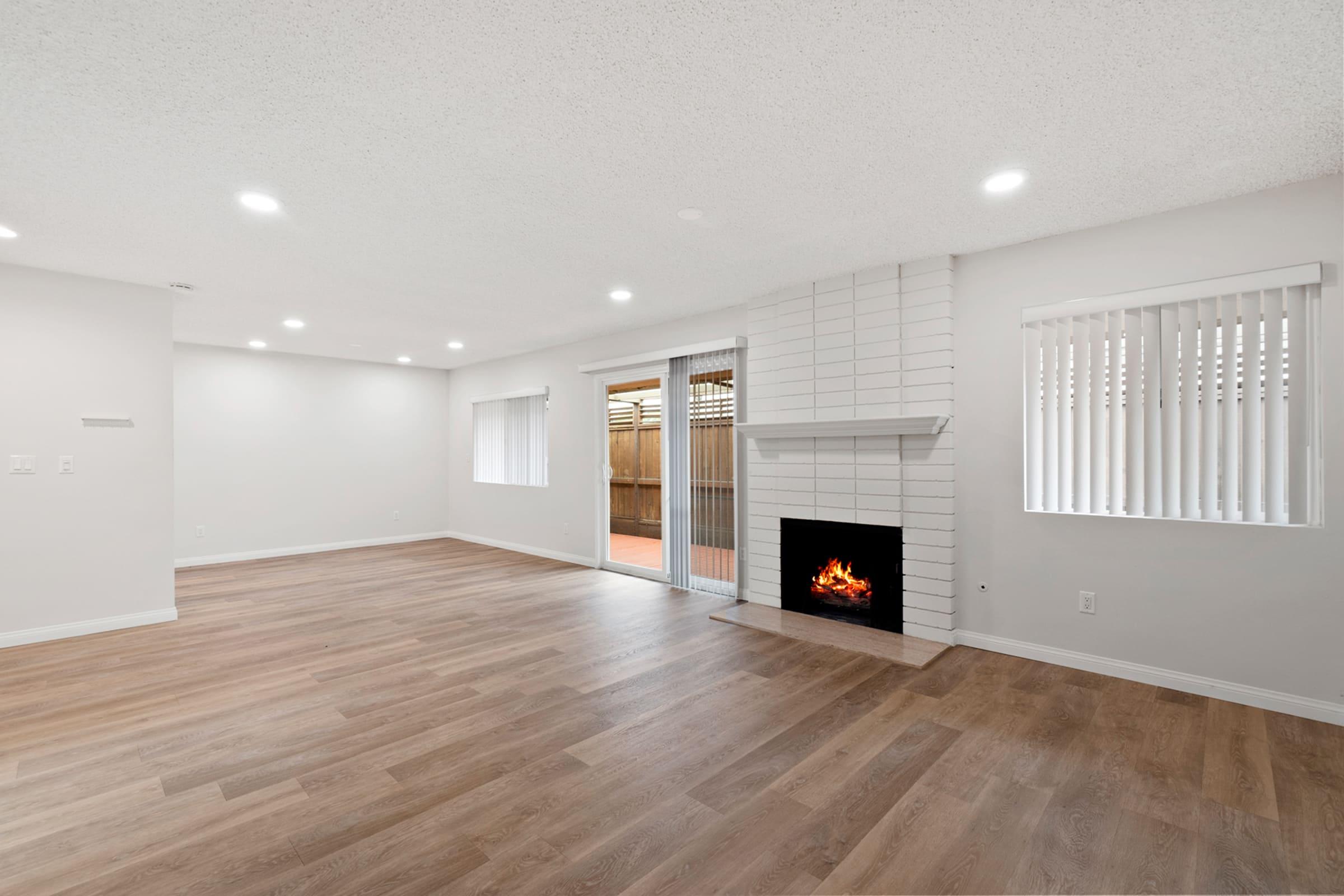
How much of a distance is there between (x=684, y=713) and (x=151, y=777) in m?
2.12

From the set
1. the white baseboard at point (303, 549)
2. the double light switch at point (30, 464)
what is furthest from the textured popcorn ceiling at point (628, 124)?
the white baseboard at point (303, 549)

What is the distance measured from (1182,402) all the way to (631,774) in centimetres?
324

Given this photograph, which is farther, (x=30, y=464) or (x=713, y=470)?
(x=713, y=470)

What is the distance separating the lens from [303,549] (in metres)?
7.54

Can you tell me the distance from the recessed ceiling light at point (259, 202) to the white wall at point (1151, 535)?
388 centimetres

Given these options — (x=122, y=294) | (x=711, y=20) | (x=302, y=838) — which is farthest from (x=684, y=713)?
(x=122, y=294)

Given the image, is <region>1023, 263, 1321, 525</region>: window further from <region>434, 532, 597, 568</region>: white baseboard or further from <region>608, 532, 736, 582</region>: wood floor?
<region>434, 532, 597, 568</region>: white baseboard

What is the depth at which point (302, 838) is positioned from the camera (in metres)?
1.96

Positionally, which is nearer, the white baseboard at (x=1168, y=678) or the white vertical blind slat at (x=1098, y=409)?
the white baseboard at (x=1168, y=678)

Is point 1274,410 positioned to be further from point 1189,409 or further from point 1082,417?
point 1082,417

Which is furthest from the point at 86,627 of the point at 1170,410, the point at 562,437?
the point at 1170,410

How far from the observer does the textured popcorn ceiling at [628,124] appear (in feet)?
5.85

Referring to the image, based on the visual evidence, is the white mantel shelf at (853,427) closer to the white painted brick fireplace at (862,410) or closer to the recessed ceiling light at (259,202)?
the white painted brick fireplace at (862,410)

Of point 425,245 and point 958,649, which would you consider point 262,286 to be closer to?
point 425,245
